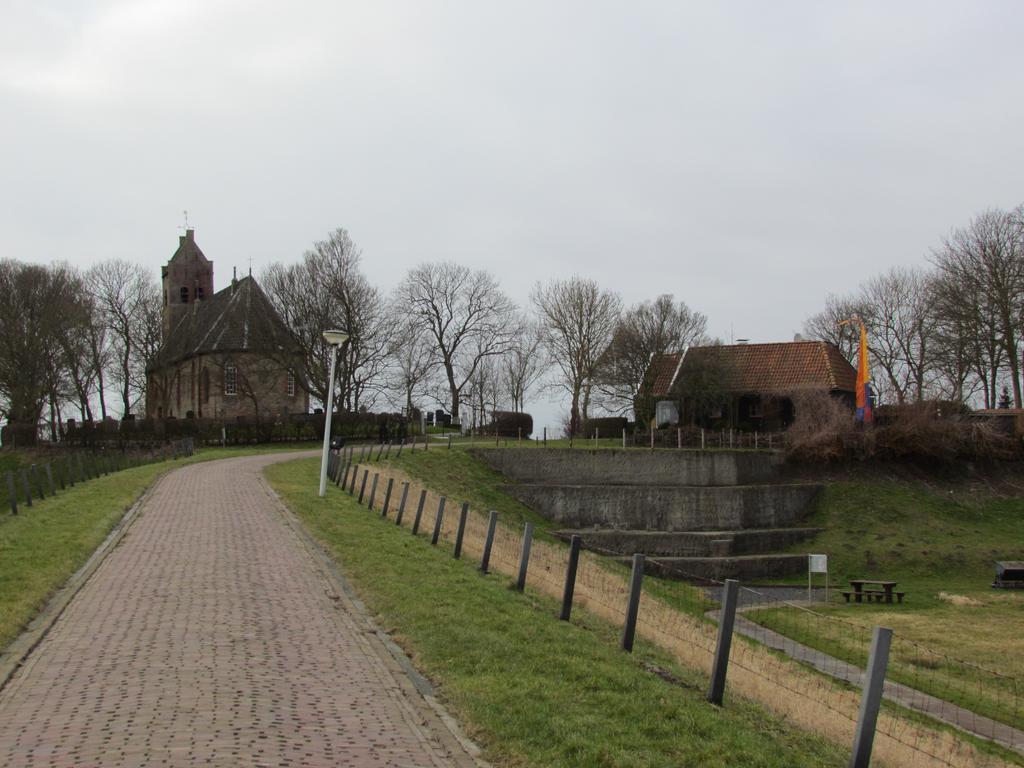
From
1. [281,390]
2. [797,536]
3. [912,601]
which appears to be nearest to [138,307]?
[281,390]

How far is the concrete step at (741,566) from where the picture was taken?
32.2 metres

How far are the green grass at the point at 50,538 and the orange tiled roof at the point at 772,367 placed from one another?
31.0 meters

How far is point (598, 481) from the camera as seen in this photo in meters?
41.5

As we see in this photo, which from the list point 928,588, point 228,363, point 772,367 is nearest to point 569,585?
point 928,588

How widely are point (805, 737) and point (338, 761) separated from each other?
3.61 meters

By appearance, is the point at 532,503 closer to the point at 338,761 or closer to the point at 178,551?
the point at 178,551

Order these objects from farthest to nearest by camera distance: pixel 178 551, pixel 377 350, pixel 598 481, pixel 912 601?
pixel 377 350, pixel 598 481, pixel 912 601, pixel 178 551

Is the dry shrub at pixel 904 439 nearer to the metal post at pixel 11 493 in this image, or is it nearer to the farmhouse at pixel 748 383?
the farmhouse at pixel 748 383

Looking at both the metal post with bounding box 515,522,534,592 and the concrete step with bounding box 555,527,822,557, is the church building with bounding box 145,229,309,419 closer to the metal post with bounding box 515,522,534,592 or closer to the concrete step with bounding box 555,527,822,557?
the concrete step with bounding box 555,527,822,557

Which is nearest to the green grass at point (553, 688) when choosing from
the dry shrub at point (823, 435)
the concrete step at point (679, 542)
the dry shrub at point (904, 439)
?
the concrete step at point (679, 542)

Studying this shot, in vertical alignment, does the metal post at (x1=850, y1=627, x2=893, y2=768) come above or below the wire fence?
above

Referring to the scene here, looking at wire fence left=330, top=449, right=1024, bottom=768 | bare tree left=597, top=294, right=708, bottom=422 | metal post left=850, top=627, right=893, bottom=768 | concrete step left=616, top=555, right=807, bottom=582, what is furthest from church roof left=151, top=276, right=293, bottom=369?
metal post left=850, top=627, right=893, bottom=768

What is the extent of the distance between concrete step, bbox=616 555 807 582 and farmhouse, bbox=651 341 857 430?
659 inches

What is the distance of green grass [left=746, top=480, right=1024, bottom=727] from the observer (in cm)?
1616
